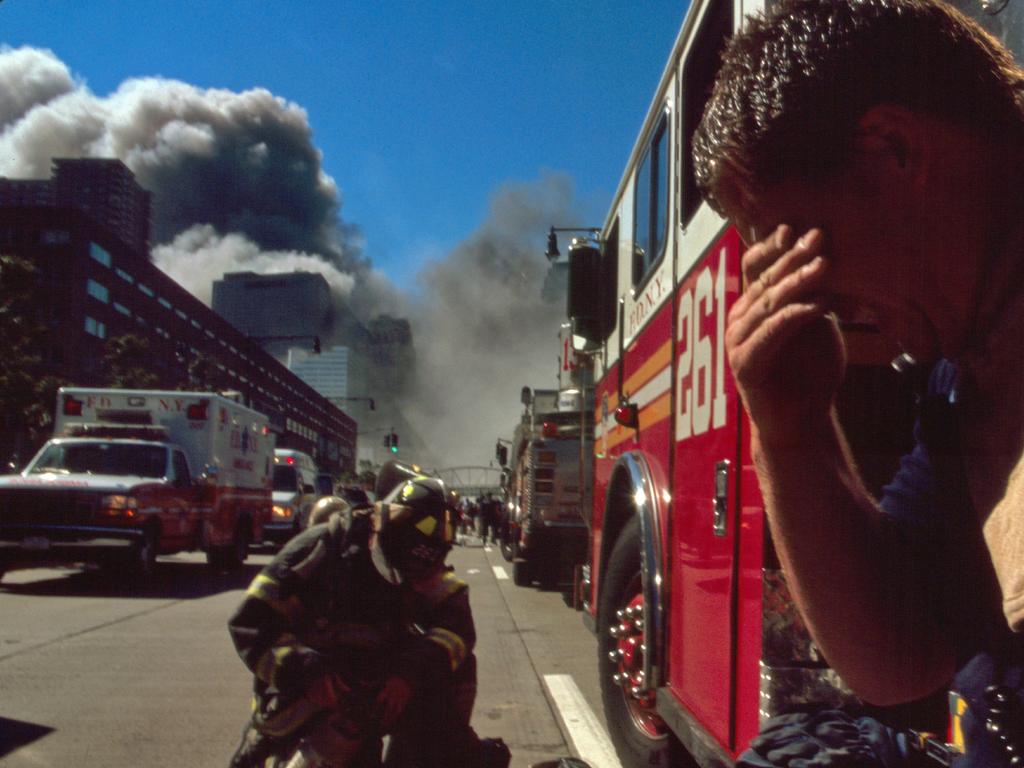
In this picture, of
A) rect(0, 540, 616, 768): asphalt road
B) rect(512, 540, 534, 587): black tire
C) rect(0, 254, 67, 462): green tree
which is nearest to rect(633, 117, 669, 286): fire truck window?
rect(0, 540, 616, 768): asphalt road

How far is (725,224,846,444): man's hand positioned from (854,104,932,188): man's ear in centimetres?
10

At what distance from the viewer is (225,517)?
1717cm

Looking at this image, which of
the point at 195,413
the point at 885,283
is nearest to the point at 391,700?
the point at 885,283

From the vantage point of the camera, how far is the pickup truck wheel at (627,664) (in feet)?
13.8

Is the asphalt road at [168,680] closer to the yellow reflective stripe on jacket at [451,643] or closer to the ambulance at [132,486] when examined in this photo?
the ambulance at [132,486]

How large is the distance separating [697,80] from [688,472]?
59.4 inches

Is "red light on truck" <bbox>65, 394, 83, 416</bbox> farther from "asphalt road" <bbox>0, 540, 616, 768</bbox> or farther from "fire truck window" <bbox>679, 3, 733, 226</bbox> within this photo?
"fire truck window" <bbox>679, 3, 733, 226</bbox>

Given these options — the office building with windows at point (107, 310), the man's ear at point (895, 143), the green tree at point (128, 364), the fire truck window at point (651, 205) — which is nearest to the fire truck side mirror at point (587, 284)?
the fire truck window at point (651, 205)

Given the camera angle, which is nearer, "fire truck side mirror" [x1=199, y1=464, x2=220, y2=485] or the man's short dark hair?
the man's short dark hair

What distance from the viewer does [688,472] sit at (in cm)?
358

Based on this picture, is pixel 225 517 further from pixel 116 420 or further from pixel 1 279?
pixel 1 279

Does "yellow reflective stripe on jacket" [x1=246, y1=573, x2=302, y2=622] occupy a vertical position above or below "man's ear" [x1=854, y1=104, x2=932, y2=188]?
below

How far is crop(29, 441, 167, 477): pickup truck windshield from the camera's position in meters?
14.5

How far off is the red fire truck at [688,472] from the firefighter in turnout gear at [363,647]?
784 millimetres
